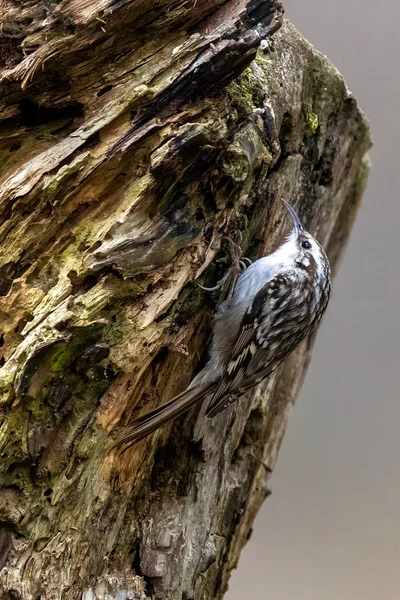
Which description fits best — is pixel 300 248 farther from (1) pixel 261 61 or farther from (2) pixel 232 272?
(1) pixel 261 61

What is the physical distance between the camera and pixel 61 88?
180 centimetres

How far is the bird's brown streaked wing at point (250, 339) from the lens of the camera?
2.09 m

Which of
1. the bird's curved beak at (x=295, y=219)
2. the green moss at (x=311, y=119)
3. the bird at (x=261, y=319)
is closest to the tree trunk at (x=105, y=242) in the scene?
the bird at (x=261, y=319)

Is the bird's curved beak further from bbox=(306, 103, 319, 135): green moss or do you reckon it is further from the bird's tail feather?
the bird's tail feather

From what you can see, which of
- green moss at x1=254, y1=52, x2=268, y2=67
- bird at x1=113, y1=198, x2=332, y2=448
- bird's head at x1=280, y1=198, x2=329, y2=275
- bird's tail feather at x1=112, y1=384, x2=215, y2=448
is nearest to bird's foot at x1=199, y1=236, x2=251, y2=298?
bird at x1=113, y1=198, x2=332, y2=448

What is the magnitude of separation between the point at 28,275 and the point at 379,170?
285 centimetres

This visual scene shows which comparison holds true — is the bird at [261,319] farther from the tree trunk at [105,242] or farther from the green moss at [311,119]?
the green moss at [311,119]

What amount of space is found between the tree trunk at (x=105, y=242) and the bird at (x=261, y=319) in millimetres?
162

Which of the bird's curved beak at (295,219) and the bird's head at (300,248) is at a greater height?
the bird's curved beak at (295,219)

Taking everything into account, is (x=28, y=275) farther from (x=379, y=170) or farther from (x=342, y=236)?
(x=379, y=170)

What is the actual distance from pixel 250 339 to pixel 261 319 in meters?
0.09

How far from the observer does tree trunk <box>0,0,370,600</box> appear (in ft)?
5.39

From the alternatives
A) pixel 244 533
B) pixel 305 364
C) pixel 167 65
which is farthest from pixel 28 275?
pixel 305 364

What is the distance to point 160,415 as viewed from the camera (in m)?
1.87
